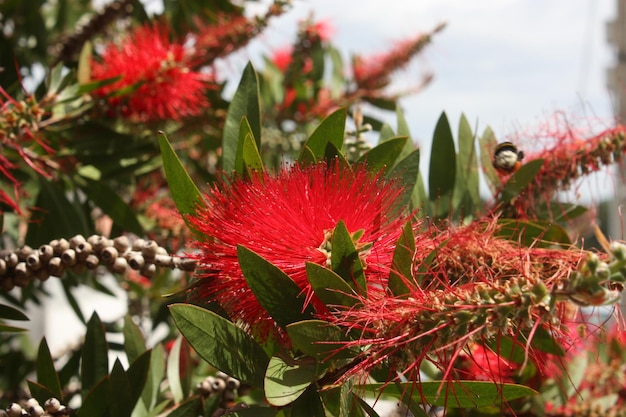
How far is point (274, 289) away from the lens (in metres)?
0.97

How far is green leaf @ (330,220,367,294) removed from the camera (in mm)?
930

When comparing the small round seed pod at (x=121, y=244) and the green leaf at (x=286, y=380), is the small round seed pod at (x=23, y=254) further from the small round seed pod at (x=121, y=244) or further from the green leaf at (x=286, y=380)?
the green leaf at (x=286, y=380)

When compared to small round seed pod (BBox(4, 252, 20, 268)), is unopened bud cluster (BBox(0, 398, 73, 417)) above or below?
below

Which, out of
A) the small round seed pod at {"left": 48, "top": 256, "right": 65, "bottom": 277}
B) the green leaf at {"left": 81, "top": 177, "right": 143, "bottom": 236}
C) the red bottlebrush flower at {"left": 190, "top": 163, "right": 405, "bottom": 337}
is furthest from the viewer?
the green leaf at {"left": 81, "top": 177, "right": 143, "bottom": 236}

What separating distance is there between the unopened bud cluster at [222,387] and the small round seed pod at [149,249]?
285 millimetres

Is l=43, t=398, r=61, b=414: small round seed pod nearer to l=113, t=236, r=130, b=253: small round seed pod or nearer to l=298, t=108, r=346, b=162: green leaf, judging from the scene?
l=113, t=236, r=130, b=253: small round seed pod

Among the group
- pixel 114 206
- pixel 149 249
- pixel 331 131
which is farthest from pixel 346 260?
pixel 114 206

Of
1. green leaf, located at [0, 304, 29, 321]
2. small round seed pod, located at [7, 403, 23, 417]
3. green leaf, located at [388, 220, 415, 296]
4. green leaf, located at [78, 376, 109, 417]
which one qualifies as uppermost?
green leaf, located at [388, 220, 415, 296]

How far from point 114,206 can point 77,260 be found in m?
0.54

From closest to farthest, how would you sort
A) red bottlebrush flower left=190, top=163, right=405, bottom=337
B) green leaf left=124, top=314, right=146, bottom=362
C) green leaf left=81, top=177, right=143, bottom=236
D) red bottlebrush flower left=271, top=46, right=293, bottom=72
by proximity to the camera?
red bottlebrush flower left=190, top=163, right=405, bottom=337 < green leaf left=124, top=314, right=146, bottom=362 < green leaf left=81, top=177, right=143, bottom=236 < red bottlebrush flower left=271, top=46, right=293, bottom=72

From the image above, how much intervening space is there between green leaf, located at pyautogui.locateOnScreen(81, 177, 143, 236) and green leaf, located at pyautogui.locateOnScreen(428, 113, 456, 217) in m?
0.73

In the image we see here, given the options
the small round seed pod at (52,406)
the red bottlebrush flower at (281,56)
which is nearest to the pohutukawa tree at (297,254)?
the small round seed pod at (52,406)

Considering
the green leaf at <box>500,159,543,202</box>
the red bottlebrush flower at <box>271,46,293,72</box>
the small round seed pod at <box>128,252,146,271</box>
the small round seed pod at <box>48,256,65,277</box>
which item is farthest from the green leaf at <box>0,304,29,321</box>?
the red bottlebrush flower at <box>271,46,293,72</box>

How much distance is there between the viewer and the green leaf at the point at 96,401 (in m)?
1.17
